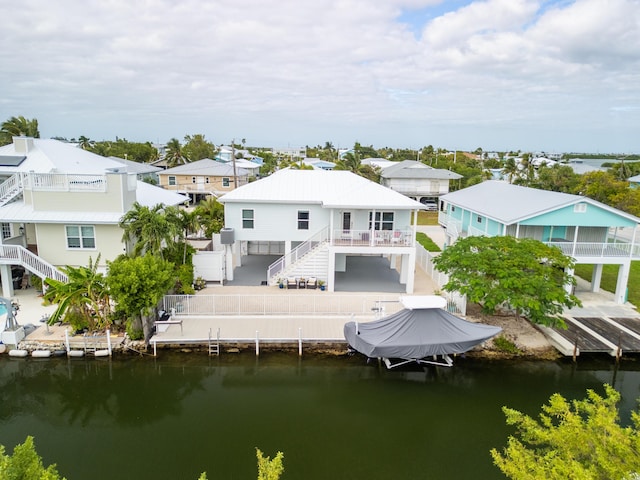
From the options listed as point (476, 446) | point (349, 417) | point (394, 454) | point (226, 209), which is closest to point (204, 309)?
point (226, 209)

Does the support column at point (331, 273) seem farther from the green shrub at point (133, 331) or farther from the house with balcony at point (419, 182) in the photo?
the house with balcony at point (419, 182)

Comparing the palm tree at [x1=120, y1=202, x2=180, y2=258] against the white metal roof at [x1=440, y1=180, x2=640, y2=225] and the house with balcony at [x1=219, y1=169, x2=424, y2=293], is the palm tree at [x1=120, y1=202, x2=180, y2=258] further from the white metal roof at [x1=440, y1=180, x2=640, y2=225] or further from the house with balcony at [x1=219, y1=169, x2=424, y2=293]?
the white metal roof at [x1=440, y1=180, x2=640, y2=225]

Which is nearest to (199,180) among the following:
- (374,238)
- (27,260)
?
(27,260)

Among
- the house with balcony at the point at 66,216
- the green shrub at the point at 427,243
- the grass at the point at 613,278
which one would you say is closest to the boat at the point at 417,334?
the grass at the point at 613,278

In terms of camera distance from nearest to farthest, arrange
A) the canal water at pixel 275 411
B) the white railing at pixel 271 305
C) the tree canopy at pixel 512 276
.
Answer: the canal water at pixel 275 411 < the tree canopy at pixel 512 276 < the white railing at pixel 271 305

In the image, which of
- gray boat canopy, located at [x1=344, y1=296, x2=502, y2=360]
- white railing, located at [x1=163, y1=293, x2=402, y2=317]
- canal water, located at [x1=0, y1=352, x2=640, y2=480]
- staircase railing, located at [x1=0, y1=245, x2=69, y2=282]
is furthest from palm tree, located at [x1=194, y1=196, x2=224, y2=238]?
gray boat canopy, located at [x1=344, y1=296, x2=502, y2=360]
